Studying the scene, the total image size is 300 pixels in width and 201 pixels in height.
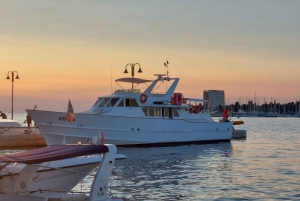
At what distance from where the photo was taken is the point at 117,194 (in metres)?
16.2

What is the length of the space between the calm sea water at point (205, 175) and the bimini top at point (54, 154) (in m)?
1.09

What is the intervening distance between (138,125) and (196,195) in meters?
16.4

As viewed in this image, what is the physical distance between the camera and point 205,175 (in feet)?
70.7

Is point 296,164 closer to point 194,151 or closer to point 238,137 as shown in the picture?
point 194,151

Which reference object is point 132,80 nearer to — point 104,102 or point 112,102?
point 104,102

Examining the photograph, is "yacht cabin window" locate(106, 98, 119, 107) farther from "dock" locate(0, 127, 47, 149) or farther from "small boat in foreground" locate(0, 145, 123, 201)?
"small boat in foreground" locate(0, 145, 123, 201)

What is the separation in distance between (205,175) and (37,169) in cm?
1034

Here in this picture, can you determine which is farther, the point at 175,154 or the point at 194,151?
the point at 194,151

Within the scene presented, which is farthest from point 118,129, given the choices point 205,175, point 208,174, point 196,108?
point 205,175

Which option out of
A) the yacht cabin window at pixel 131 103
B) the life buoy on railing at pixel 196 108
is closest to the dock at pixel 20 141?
the yacht cabin window at pixel 131 103

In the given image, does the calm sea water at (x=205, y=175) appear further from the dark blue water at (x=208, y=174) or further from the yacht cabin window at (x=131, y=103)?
the yacht cabin window at (x=131, y=103)

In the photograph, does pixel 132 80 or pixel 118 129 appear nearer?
pixel 118 129

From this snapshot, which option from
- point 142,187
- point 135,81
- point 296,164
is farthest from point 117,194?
point 135,81

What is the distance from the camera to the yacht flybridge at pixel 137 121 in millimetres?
31234
